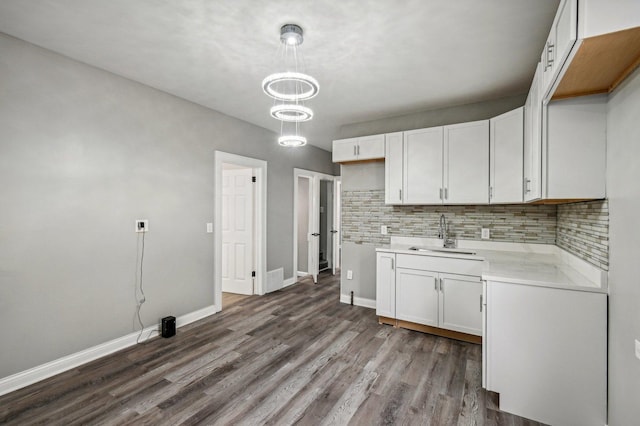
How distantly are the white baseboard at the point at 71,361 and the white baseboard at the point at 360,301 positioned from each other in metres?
2.25

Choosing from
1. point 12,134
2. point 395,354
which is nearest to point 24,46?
point 12,134

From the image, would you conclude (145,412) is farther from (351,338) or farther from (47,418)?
(351,338)

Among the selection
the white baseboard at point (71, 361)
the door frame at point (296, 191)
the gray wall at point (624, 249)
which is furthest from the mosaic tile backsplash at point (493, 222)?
the white baseboard at point (71, 361)

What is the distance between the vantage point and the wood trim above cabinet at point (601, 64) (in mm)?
1192

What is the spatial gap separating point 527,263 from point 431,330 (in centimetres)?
126

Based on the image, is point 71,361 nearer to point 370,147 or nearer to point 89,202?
point 89,202

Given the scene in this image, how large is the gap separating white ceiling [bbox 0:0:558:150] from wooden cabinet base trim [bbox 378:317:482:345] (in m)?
2.69

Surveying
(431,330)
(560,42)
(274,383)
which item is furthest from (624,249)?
(274,383)

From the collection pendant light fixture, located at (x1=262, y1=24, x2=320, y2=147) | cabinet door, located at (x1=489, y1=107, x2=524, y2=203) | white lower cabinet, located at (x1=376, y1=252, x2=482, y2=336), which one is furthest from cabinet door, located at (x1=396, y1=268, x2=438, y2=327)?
pendant light fixture, located at (x1=262, y1=24, x2=320, y2=147)

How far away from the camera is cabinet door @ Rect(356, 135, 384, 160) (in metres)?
3.91

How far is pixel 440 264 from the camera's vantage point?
3.23 m

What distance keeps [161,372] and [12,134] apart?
228 cm

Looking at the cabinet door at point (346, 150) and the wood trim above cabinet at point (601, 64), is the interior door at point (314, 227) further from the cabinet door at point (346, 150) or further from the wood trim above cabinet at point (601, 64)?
the wood trim above cabinet at point (601, 64)

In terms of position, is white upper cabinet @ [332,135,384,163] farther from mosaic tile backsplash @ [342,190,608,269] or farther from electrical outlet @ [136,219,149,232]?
electrical outlet @ [136,219,149,232]
